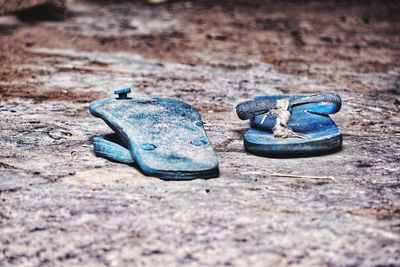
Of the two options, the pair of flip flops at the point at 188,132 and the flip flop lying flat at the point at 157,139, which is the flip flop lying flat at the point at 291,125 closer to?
the pair of flip flops at the point at 188,132

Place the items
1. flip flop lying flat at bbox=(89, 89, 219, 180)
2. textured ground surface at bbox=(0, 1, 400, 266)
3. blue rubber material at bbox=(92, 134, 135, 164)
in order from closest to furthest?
textured ground surface at bbox=(0, 1, 400, 266) → flip flop lying flat at bbox=(89, 89, 219, 180) → blue rubber material at bbox=(92, 134, 135, 164)

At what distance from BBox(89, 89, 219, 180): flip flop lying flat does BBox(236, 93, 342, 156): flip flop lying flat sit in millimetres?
202

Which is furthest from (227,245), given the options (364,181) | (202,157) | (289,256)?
(364,181)

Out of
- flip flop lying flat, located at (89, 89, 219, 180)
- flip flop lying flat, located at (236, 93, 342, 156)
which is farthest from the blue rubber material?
flip flop lying flat, located at (236, 93, 342, 156)

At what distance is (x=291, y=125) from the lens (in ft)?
6.28

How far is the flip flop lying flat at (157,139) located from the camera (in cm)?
162

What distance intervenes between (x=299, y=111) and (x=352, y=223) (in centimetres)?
68

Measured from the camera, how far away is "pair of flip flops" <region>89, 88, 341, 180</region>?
164 cm

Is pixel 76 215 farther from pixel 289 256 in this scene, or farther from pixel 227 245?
pixel 289 256

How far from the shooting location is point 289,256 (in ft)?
4.08

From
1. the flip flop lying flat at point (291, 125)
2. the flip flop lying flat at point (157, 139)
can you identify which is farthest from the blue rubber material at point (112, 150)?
the flip flop lying flat at point (291, 125)

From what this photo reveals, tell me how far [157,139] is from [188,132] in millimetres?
101

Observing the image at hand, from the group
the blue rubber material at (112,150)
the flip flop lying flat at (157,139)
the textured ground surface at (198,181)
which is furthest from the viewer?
the blue rubber material at (112,150)

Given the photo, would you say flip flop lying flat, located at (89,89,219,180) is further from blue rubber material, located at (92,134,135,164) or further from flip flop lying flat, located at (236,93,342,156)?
flip flop lying flat, located at (236,93,342,156)
